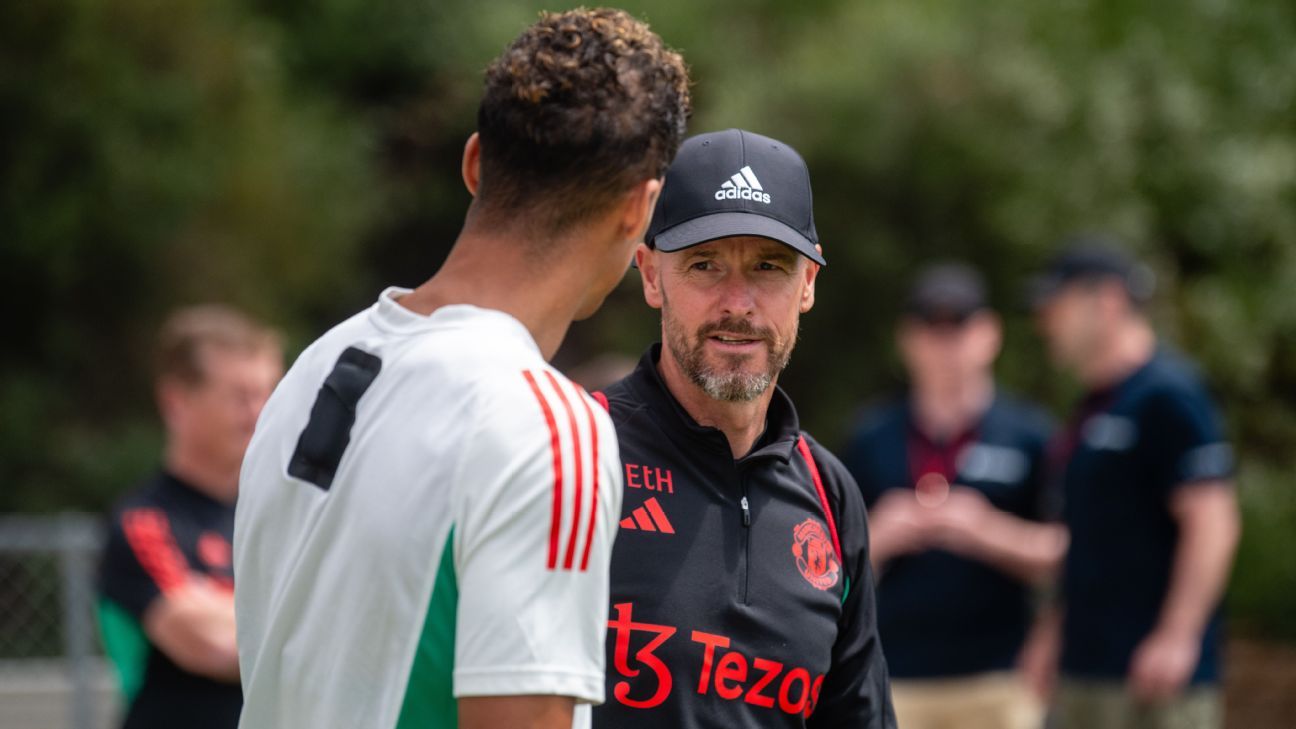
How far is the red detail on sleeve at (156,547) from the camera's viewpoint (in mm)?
4535

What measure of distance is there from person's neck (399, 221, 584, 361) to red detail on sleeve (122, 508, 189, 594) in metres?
2.65

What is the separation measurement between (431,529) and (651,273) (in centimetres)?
113

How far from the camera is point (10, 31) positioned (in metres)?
12.1

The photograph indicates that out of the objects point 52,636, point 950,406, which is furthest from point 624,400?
point 52,636

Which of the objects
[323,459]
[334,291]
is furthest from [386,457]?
[334,291]

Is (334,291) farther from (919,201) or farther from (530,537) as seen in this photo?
(530,537)

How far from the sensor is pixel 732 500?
110 inches

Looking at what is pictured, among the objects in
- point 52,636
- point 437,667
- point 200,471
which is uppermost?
point 437,667

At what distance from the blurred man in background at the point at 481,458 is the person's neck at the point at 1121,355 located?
14.3 feet

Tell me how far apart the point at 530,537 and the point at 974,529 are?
14.9 ft

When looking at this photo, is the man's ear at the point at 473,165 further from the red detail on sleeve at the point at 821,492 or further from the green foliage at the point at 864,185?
the green foliage at the point at 864,185

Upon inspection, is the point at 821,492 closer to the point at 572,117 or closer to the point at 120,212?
the point at 572,117

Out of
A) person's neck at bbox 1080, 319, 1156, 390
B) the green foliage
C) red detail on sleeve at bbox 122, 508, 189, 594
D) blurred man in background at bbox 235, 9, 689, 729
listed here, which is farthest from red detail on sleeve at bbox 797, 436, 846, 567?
the green foliage

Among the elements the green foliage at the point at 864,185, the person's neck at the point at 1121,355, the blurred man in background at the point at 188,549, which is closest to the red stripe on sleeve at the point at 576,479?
the blurred man in background at the point at 188,549
